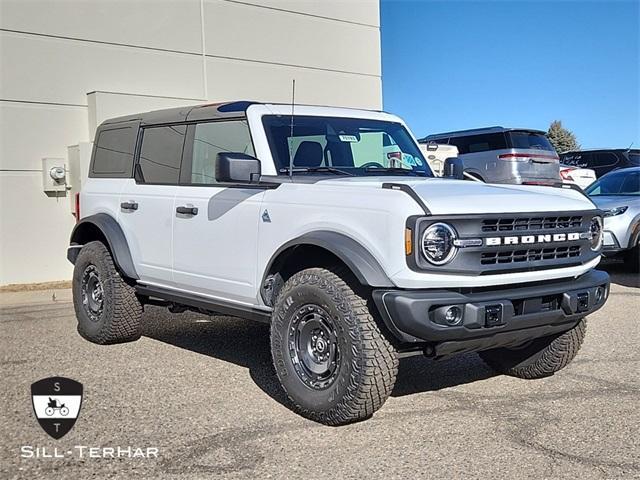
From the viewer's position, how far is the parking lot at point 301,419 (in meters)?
3.90

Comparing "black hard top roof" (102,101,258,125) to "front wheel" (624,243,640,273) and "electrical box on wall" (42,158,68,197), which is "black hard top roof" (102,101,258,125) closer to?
"electrical box on wall" (42,158,68,197)

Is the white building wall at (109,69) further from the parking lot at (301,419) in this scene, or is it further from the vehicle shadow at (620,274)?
the vehicle shadow at (620,274)

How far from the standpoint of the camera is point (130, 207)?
6.58 m

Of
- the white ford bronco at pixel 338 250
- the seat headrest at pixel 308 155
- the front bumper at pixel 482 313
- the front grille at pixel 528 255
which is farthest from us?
the seat headrest at pixel 308 155

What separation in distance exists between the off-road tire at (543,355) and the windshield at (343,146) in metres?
1.54

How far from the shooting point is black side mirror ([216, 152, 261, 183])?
16.5ft

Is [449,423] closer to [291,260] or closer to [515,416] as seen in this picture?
[515,416]

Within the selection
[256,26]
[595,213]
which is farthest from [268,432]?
[256,26]

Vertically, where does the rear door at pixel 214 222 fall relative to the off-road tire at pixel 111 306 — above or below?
above

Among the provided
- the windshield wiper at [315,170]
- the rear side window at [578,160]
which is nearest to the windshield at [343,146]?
the windshield wiper at [315,170]

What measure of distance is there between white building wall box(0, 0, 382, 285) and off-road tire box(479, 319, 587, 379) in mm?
8010

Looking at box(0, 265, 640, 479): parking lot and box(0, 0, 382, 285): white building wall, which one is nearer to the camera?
box(0, 265, 640, 479): parking lot

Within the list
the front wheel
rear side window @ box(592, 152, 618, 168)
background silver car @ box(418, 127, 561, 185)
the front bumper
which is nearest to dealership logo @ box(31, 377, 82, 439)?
the front bumper

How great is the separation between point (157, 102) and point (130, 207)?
6.09 metres
